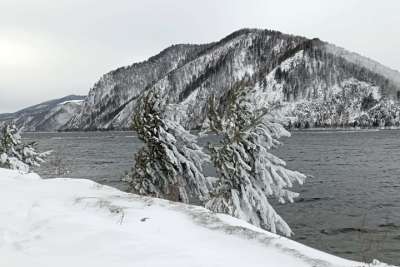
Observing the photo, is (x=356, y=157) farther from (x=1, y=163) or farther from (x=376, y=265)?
(x=376, y=265)

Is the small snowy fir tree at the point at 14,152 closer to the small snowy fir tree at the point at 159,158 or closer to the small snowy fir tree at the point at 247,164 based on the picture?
the small snowy fir tree at the point at 159,158

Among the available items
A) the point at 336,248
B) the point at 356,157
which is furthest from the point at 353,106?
the point at 336,248

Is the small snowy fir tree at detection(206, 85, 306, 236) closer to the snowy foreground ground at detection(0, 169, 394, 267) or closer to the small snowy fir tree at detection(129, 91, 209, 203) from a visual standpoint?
the small snowy fir tree at detection(129, 91, 209, 203)

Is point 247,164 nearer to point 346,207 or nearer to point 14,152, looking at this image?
point 346,207

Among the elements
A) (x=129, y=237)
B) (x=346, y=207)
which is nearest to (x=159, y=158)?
(x=129, y=237)

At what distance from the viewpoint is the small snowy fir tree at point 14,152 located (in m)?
23.2

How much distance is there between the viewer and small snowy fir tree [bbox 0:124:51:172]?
76.1ft

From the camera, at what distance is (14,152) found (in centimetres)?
2630

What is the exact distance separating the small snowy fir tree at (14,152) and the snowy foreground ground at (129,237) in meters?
16.4

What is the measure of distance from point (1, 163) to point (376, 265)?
2156cm

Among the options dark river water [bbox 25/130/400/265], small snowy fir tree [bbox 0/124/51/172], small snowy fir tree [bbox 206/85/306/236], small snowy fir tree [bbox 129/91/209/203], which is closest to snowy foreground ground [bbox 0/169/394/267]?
dark river water [bbox 25/130/400/265]

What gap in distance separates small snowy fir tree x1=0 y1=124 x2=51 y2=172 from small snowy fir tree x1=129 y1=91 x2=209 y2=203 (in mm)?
10024

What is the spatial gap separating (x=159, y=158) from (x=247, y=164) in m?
3.66

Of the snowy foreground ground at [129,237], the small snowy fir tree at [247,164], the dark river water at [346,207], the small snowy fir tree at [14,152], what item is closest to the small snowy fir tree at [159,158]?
the small snowy fir tree at [247,164]
